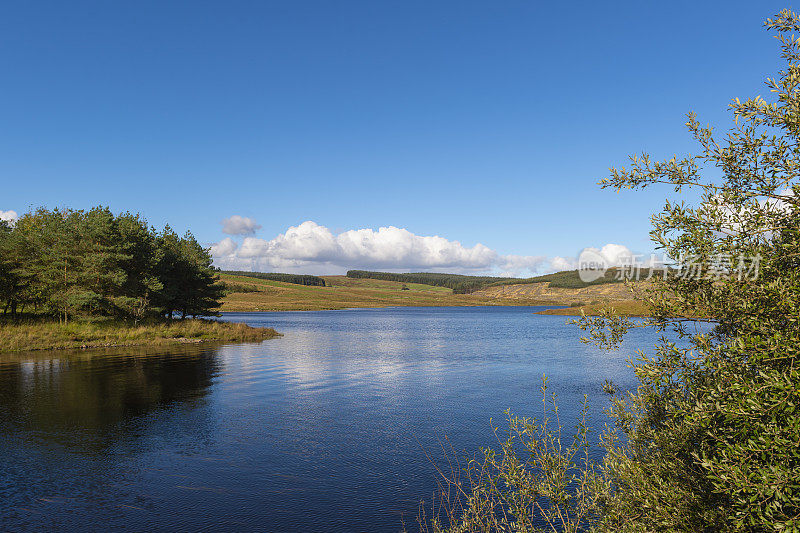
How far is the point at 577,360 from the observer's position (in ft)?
144

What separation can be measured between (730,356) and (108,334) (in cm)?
5847

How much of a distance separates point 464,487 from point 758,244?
37.7 feet

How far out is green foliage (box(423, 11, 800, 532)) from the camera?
5273 millimetres

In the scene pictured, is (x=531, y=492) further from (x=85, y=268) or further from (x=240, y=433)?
(x=85, y=268)

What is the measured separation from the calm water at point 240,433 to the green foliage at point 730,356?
7786 millimetres

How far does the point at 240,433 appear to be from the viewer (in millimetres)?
20359

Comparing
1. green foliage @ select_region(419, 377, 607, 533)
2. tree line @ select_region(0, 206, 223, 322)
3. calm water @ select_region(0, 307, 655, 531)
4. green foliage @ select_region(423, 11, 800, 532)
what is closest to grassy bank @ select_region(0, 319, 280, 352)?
tree line @ select_region(0, 206, 223, 322)

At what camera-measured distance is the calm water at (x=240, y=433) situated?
13031mm

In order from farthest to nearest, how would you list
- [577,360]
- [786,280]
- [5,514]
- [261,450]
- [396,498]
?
1. [577,360]
2. [261,450]
3. [396,498]
4. [5,514]
5. [786,280]

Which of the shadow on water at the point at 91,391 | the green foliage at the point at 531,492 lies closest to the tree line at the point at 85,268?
the shadow on water at the point at 91,391

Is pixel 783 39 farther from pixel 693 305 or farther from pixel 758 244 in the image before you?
pixel 693 305

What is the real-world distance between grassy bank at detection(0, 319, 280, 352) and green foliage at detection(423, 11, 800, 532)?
54.5m

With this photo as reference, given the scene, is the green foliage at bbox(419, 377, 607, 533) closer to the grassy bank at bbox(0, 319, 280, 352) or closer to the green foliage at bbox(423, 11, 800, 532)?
the green foliage at bbox(423, 11, 800, 532)

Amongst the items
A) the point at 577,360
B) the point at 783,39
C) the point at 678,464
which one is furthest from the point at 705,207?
the point at 577,360
